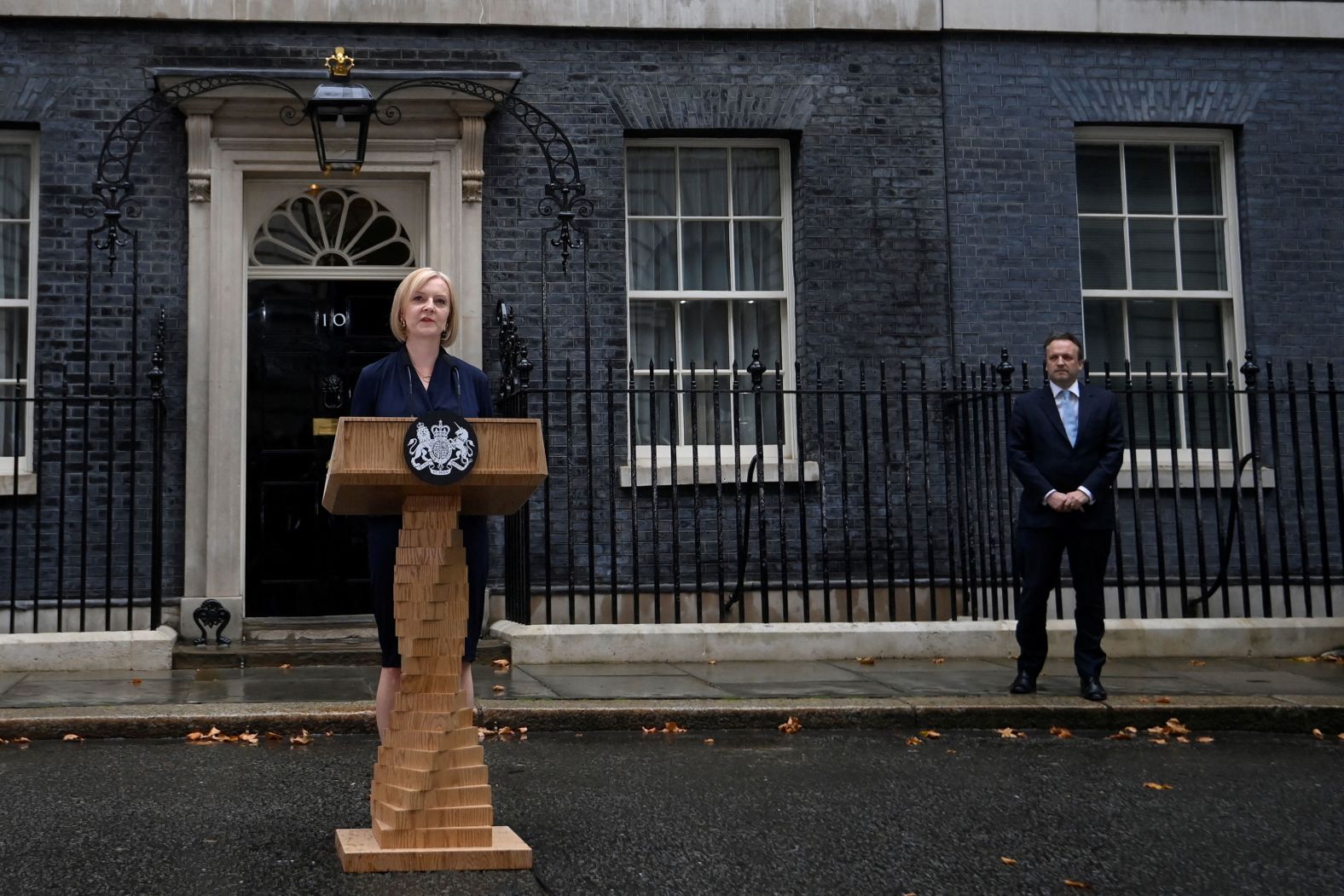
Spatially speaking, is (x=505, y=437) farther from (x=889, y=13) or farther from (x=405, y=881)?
(x=889, y=13)

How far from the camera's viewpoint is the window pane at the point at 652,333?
1021cm

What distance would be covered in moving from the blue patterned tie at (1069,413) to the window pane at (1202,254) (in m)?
4.31

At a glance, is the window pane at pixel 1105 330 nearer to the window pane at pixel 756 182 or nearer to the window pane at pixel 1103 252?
the window pane at pixel 1103 252

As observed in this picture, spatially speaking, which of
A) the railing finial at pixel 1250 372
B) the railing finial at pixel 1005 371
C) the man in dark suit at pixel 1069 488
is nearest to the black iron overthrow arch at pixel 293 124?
the railing finial at pixel 1005 371

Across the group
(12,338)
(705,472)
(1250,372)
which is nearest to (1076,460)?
(1250,372)

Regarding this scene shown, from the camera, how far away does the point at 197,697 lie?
271 inches

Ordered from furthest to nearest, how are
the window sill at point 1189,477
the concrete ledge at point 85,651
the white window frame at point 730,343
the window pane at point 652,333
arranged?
the window pane at point 652,333 < the window sill at point 1189,477 < the white window frame at point 730,343 < the concrete ledge at point 85,651

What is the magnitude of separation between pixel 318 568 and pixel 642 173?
12.0 feet

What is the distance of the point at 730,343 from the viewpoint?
1026cm

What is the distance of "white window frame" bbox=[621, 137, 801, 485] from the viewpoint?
987 cm

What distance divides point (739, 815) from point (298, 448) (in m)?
5.92

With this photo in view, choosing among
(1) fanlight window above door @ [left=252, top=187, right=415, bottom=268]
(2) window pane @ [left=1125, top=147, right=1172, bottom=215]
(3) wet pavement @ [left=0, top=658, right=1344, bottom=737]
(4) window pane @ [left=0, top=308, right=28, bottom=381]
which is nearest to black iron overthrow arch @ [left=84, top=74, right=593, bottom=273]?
(1) fanlight window above door @ [left=252, top=187, right=415, bottom=268]

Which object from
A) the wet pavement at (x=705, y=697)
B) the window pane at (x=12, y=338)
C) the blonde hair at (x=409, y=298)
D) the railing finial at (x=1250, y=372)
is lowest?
the wet pavement at (x=705, y=697)

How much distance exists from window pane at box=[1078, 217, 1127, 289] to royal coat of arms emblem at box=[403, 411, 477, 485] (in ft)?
25.2
